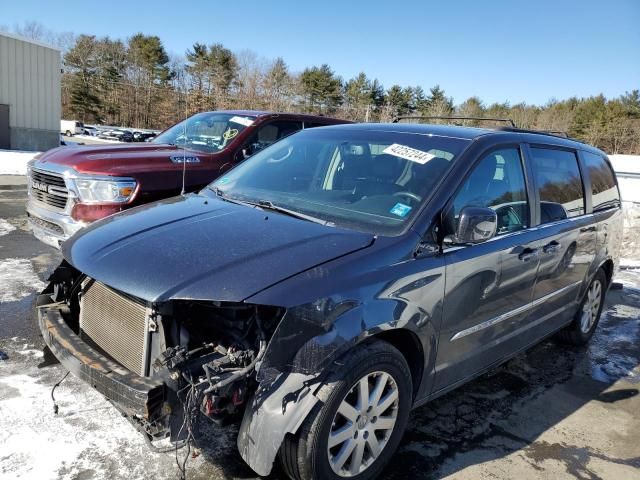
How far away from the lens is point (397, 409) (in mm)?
2617

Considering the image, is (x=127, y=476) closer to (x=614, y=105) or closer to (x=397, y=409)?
(x=397, y=409)

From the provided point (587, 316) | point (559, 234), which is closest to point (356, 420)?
point (559, 234)

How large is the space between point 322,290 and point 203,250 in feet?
2.09

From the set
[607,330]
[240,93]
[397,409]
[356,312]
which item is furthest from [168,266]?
[240,93]

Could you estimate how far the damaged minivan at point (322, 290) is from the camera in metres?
2.16

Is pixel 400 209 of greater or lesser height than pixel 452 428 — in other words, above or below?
above

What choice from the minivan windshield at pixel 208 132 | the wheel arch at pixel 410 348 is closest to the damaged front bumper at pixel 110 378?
the wheel arch at pixel 410 348

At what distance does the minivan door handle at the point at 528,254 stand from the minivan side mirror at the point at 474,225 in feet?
2.22

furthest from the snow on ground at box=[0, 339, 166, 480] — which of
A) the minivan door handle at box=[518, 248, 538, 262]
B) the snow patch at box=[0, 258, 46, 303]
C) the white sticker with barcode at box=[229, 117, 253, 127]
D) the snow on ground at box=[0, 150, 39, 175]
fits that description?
the snow on ground at box=[0, 150, 39, 175]

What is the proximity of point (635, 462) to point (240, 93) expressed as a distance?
54.6m

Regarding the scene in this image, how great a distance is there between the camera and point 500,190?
333cm

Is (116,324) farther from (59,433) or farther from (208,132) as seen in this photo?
→ (208,132)

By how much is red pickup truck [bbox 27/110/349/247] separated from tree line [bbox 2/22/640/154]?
160ft

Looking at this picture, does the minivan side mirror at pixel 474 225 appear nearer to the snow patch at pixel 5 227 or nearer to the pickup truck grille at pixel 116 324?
the pickup truck grille at pixel 116 324
